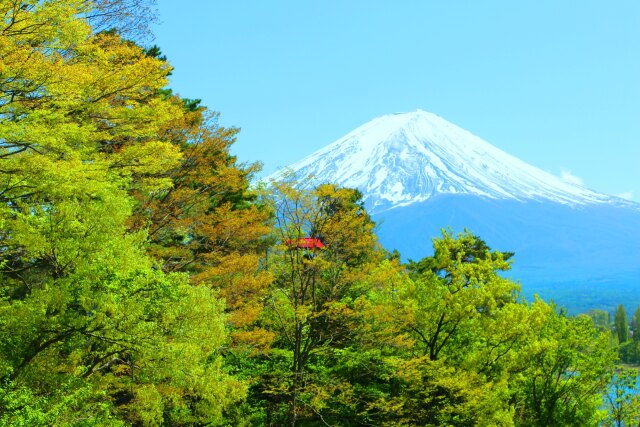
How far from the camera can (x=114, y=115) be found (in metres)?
14.9

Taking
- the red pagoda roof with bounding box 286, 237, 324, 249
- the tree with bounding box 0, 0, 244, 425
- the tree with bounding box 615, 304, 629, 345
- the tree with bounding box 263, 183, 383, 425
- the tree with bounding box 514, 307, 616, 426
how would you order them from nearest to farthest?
1. the tree with bounding box 0, 0, 244, 425
2. the tree with bounding box 263, 183, 383, 425
3. the red pagoda roof with bounding box 286, 237, 324, 249
4. the tree with bounding box 514, 307, 616, 426
5. the tree with bounding box 615, 304, 629, 345

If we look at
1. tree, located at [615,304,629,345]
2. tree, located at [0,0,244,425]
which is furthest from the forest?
tree, located at [615,304,629,345]

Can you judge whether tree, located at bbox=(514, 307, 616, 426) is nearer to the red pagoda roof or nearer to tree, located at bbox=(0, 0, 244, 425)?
the red pagoda roof

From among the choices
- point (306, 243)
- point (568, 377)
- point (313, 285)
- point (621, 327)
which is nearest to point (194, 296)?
point (313, 285)

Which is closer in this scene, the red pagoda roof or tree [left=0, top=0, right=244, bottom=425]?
tree [left=0, top=0, right=244, bottom=425]

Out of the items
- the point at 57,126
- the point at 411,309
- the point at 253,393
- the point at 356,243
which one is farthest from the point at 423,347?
the point at 57,126

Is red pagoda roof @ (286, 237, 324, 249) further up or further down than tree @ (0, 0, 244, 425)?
further up

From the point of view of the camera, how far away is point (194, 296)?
1149cm

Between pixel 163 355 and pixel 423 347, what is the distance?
1068 cm

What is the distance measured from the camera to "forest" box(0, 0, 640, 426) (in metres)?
10.1

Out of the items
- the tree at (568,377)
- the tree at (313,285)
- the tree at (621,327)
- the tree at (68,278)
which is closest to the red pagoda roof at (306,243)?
the tree at (313,285)

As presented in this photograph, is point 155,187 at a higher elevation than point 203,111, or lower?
lower

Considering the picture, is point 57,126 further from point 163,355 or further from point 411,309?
point 411,309

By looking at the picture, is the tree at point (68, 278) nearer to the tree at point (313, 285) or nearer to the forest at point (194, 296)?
the forest at point (194, 296)
